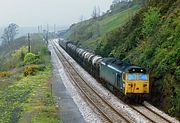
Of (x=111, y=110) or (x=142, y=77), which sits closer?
(x=111, y=110)

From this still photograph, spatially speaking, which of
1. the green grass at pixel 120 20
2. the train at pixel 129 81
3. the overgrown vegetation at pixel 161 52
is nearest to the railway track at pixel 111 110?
the train at pixel 129 81


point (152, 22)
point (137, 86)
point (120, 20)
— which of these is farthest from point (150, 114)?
point (120, 20)

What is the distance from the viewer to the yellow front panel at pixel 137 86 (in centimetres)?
3278

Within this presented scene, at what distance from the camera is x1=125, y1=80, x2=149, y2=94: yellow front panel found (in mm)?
32781

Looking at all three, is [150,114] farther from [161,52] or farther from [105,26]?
[105,26]

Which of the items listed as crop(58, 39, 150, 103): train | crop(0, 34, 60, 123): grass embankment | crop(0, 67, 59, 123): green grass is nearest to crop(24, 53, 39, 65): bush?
crop(0, 34, 60, 123): grass embankment

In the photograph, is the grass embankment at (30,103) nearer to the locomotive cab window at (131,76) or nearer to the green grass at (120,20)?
the locomotive cab window at (131,76)

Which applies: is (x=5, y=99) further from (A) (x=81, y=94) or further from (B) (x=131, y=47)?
(B) (x=131, y=47)

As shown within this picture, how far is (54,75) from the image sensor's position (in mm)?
55844

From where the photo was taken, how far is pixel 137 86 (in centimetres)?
3291

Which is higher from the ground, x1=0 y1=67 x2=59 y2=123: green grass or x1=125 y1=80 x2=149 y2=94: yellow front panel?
x1=125 y1=80 x2=149 y2=94: yellow front panel

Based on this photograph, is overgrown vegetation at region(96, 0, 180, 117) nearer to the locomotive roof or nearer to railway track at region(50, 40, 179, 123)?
railway track at region(50, 40, 179, 123)

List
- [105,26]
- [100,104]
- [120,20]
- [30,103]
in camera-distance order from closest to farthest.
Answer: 1. [30,103]
2. [100,104]
3. [120,20]
4. [105,26]

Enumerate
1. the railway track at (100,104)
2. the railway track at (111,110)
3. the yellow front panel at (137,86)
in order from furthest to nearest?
the yellow front panel at (137,86) → the railway track at (100,104) → the railway track at (111,110)
